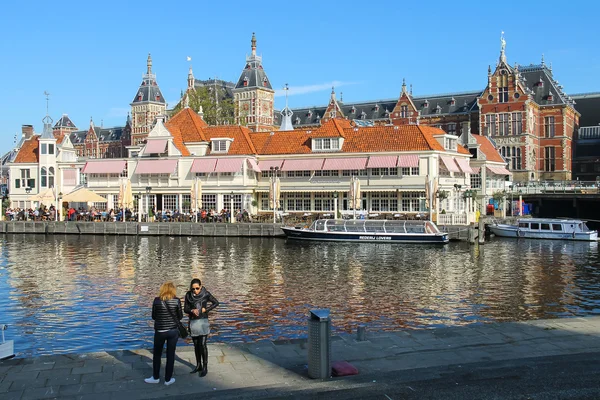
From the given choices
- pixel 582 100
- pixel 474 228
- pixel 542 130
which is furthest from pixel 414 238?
pixel 582 100

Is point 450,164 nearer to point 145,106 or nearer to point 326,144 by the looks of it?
point 326,144

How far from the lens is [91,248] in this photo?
46.7 meters

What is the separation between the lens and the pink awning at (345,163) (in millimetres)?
58125

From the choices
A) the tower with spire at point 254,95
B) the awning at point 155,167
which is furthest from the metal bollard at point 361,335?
the tower with spire at point 254,95

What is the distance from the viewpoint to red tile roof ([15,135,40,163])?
72812 millimetres

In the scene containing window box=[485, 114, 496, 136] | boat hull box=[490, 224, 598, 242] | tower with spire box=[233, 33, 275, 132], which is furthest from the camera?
tower with spire box=[233, 33, 275, 132]

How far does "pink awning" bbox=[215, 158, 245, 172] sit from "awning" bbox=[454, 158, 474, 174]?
20.6m

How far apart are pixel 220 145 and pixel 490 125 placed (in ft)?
141

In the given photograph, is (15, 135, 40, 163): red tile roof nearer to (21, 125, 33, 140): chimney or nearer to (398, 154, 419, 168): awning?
(21, 125, 33, 140): chimney

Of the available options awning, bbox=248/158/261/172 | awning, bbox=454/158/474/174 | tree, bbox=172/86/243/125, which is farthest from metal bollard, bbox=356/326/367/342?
tree, bbox=172/86/243/125

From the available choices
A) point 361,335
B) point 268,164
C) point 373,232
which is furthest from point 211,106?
point 361,335

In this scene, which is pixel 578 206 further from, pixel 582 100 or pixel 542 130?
pixel 582 100

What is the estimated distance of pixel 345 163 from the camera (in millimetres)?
58906

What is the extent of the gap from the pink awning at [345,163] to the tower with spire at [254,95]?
57982 millimetres
